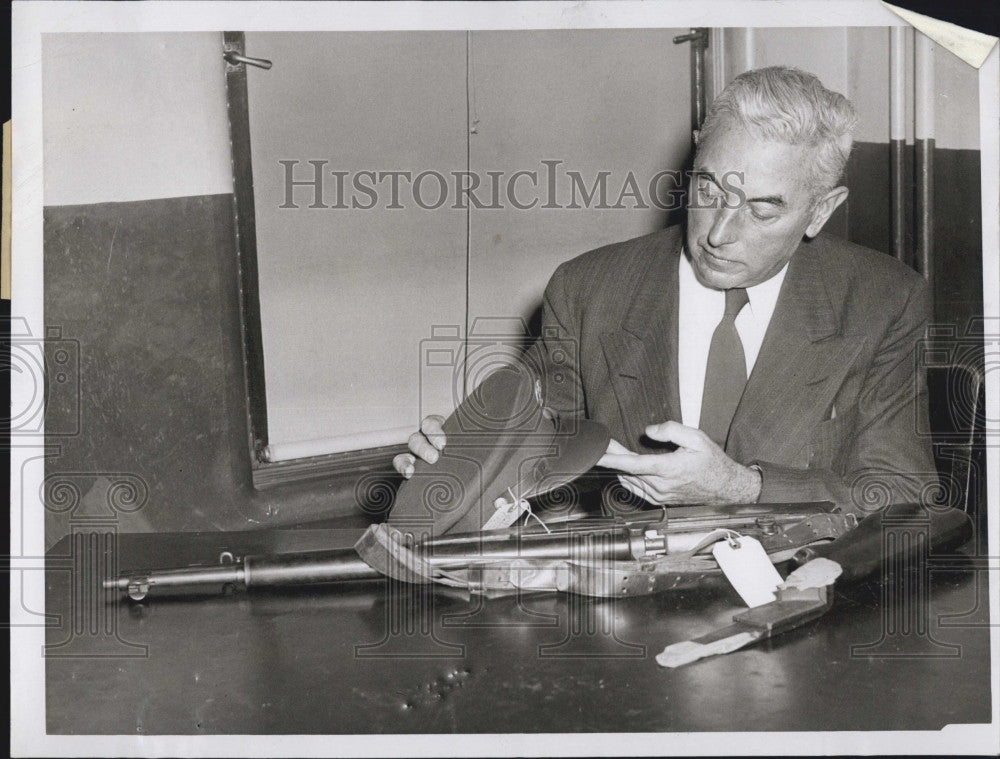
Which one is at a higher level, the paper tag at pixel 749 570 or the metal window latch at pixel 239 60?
the metal window latch at pixel 239 60

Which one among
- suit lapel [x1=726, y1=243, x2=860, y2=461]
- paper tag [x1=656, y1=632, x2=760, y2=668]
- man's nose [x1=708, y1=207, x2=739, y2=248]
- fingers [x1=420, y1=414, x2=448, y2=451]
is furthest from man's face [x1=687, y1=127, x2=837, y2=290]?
paper tag [x1=656, y1=632, x2=760, y2=668]

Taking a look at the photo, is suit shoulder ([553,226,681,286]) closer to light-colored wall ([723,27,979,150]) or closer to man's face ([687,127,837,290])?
man's face ([687,127,837,290])

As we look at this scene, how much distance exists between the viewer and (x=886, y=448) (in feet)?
5.34

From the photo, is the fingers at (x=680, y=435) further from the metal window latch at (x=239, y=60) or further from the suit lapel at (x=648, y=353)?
the metal window latch at (x=239, y=60)

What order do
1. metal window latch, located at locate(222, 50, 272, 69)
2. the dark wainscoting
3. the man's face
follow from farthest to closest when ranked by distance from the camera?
metal window latch, located at locate(222, 50, 272, 69) < the dark wainscoting < the man's face

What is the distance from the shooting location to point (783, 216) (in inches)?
63.4

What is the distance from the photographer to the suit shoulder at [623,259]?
181 cm

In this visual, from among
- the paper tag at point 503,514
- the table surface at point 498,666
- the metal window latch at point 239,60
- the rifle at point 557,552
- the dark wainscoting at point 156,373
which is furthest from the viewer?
the metal window latch at point 239,60

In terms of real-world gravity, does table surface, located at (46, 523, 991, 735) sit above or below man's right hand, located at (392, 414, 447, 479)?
below

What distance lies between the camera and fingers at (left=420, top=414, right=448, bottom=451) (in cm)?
153

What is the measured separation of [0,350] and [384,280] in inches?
32.5

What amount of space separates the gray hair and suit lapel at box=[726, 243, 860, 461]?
0.84ft

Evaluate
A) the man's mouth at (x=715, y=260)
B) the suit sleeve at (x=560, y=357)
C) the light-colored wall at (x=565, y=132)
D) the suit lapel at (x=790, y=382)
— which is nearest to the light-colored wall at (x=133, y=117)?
the light-colored wall at (x=565, y=132)

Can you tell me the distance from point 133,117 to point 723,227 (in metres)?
1.14
